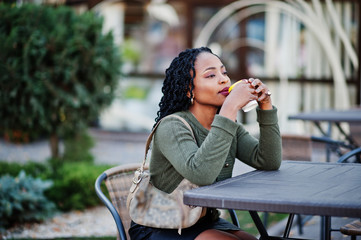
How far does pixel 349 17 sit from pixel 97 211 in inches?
220

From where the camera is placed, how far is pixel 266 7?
9.03 m

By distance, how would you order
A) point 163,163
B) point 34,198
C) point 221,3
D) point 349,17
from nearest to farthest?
point 163,163 < point 34,198 < point 349,17 < point 221,3

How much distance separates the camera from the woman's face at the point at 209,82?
7.55 ft

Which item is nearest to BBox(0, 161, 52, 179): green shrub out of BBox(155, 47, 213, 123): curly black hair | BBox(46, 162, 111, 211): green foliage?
BBox(46, 162, 111, 211): green foliage

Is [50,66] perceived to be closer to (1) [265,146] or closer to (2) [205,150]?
(1) [265,146]

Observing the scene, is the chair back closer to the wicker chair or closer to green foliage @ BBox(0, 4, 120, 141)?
the wicker chair

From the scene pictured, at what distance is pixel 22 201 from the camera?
452 cm

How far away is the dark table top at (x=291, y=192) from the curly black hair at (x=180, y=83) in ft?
1.36

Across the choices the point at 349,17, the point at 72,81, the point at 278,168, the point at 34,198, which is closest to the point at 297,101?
the point at 349,17

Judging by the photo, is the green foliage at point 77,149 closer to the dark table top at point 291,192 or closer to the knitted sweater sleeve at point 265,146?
the knitted sweater sleeve at point 265,146

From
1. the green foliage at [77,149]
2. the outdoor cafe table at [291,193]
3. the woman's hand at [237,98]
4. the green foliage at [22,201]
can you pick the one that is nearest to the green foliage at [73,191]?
the green foliage at [22,201]

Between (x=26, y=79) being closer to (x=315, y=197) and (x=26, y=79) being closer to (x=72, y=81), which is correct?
(x=72, y=81)

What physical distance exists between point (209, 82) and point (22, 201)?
2.79 m

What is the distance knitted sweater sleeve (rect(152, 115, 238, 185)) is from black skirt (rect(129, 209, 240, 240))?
23 centimetres
